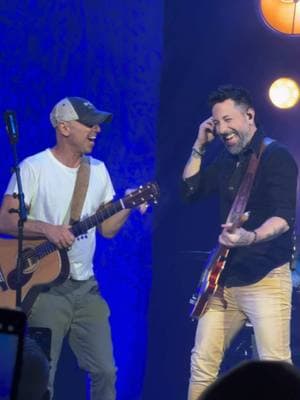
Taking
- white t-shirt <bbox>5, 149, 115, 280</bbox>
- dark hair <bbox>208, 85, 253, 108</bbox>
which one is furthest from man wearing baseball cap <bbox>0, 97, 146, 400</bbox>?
dark hair <bbox>208, 85, 253, 108</bbox>

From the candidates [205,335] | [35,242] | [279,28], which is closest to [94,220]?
[35,242]

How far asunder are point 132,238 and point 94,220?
3.45 ft

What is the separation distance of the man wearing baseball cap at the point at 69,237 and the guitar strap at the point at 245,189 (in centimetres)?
81

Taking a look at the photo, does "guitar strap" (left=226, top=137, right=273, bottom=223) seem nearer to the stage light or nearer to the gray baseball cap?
the gray baseball cap

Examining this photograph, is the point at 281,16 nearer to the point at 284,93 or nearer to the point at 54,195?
the point at 284,93

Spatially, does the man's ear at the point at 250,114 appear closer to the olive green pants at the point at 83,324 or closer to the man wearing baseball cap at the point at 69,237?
the man wearing baseball cap at the point at 69,237

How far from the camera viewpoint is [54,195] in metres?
4.50

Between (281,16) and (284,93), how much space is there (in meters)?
0.57

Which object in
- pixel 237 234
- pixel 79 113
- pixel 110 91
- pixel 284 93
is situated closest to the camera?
pixel 237 234

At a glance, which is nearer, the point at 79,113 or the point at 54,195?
the point at 54,195

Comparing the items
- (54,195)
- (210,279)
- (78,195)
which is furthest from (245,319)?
(54,195)

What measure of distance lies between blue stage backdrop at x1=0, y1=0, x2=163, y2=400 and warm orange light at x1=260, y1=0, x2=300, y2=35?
80cm

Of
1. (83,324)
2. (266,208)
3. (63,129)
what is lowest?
(83,324)

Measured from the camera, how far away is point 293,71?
5.85 m
